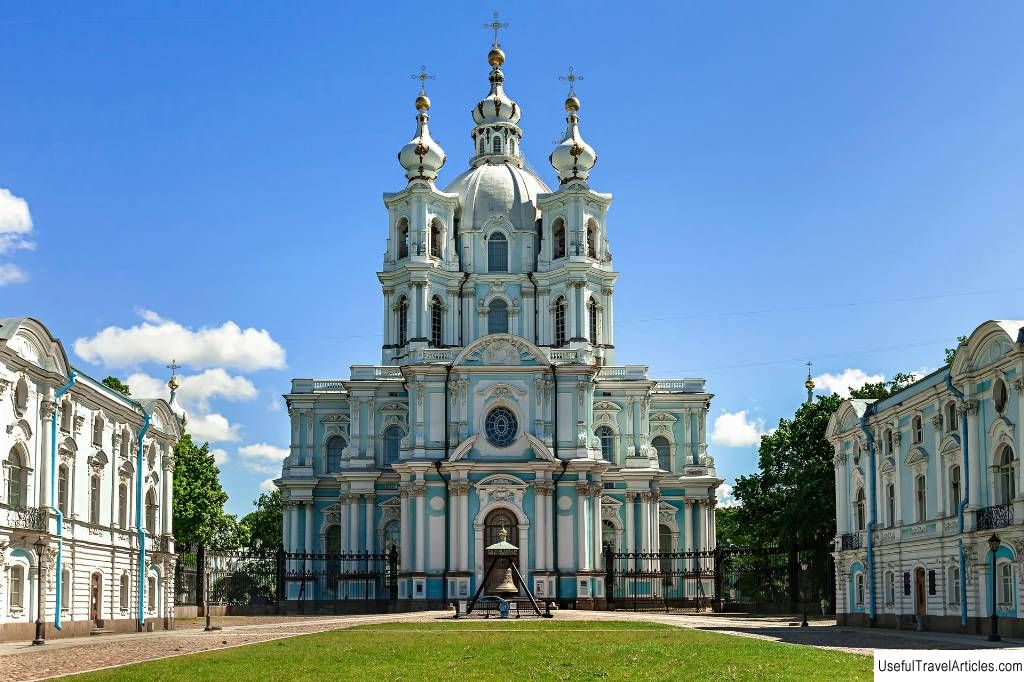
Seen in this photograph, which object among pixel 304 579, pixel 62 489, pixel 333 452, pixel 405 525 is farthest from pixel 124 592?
pixel 333 452

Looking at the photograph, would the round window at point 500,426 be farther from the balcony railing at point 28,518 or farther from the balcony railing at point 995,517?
the balcony railing at point 995,517

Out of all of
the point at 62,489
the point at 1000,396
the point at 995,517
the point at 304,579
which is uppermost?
the point at 1000,396

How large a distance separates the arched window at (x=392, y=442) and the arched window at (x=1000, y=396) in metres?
42.3

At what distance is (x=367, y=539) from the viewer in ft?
239

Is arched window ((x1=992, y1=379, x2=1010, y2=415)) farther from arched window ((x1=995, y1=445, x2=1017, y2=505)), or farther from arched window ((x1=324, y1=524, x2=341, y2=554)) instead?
arched window ((x1=324, y1=524, x2=341, y2=554))

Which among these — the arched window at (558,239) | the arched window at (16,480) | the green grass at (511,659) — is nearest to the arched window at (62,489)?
the arched window at (16,480)

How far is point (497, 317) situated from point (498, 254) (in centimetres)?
373

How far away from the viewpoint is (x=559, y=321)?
76.3 meters

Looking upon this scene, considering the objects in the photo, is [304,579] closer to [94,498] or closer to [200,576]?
[200,576]

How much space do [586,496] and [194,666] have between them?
4298cm

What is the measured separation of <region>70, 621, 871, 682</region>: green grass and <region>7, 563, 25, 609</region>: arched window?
26.0ft

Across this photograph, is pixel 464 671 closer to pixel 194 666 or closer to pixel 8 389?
pixel 194 666

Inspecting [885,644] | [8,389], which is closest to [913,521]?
[885,644]

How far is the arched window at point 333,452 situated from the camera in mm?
77188
